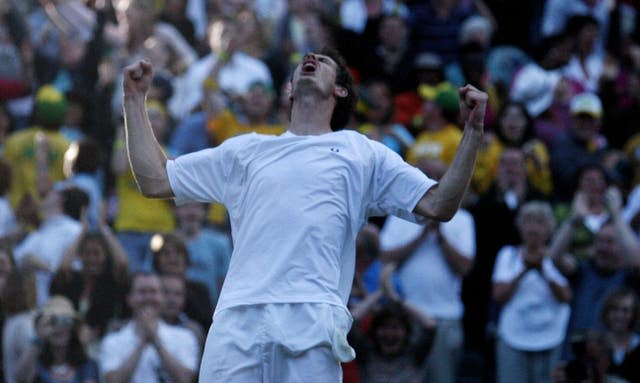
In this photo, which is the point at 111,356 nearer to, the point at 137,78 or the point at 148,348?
the point at 148,348

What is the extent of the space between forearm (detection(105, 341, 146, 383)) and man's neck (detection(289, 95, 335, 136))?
166 inches

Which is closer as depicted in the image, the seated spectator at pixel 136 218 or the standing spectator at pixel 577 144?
the seated spectator at pixel 136 218

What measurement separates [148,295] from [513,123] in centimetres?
384

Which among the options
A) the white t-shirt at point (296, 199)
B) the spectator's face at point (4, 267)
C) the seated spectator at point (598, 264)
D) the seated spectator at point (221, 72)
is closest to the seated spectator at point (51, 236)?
the spectator's face at point (4, 267)

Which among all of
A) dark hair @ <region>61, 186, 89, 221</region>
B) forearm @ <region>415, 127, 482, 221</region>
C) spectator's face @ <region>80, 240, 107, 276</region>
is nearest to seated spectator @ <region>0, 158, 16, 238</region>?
dark hair @ <region>61, 186, 89, 221</region>

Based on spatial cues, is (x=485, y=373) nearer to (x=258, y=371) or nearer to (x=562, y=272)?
(x=562, y=272)

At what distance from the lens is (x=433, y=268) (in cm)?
1104

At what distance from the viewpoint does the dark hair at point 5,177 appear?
41.2 ft

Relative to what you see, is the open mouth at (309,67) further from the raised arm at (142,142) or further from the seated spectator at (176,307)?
the seated spectator at (176,307)

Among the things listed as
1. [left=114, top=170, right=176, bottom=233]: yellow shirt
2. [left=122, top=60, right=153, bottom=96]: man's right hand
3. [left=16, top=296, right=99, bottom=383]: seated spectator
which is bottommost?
[left=16, top=296, right=99, bottom=383]: seated spectator

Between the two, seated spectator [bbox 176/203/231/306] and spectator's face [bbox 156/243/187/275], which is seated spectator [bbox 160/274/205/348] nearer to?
spectator's face [bbox 156/243/187/275]

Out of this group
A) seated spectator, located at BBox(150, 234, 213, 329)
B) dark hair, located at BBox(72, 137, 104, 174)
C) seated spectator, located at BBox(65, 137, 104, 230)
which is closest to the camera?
seated spectator, located at BBox(150, 234, 213, 329)

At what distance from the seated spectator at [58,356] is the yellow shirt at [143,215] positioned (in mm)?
1442

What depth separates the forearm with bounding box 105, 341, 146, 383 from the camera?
10.4 meters
